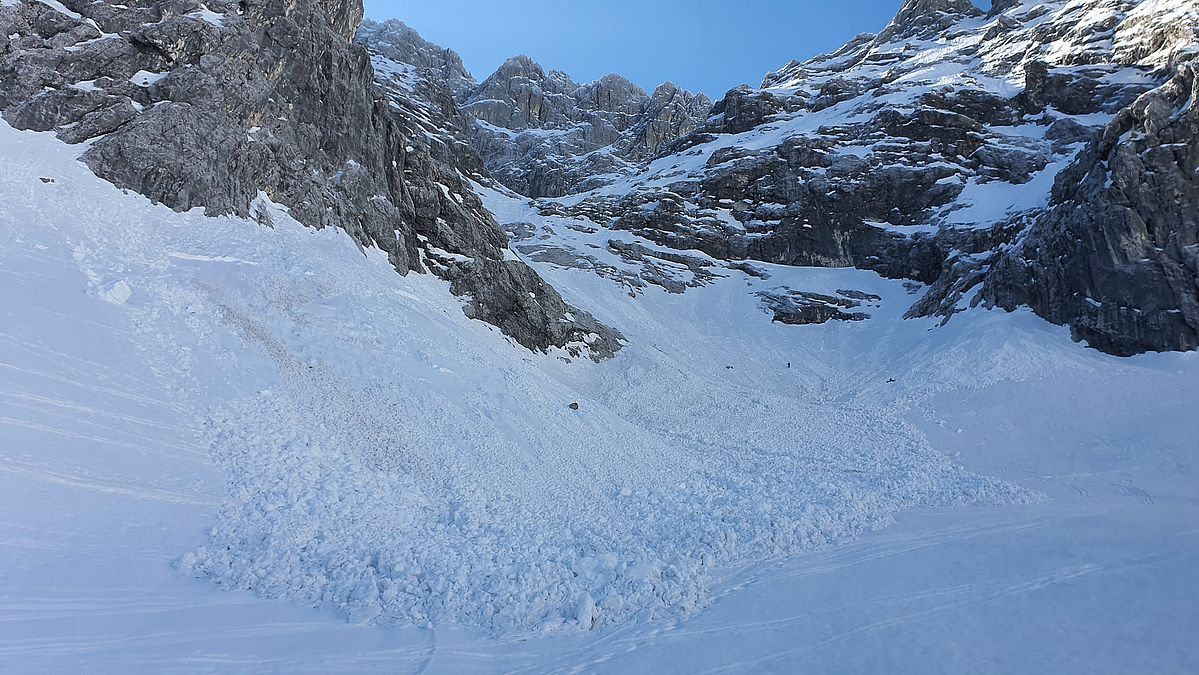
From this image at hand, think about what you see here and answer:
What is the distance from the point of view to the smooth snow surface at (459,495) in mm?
8641

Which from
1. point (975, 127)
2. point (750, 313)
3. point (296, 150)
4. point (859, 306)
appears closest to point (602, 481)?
point (296, 150)

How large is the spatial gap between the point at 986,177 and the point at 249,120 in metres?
69.3

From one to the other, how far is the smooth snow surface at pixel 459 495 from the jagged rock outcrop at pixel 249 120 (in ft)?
6.84

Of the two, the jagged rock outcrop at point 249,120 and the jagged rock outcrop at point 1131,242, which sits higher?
the jagged rock outcrop at point 1131,242

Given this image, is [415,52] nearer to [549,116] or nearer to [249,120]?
[549,116]

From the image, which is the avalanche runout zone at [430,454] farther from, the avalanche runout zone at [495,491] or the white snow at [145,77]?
the white snow at [145,77]

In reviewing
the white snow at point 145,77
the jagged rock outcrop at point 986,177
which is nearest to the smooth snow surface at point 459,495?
the white snow at point 145,77

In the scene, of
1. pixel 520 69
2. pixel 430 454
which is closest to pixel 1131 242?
pixel 430 454

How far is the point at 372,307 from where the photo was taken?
76.9 ft

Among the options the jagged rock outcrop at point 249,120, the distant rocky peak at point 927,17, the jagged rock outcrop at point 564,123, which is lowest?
the jagged rock outcrop at point 249,120

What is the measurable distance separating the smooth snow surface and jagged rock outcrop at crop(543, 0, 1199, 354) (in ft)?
25.2

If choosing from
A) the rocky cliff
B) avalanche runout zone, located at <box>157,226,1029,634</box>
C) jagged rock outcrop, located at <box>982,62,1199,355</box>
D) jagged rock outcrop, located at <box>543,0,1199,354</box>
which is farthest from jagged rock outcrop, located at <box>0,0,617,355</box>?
the rocky cliff

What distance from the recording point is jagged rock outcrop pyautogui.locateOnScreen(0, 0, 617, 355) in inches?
1003

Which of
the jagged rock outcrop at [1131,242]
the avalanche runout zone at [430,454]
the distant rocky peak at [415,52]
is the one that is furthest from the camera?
the distant rocky peak at [415,52]
